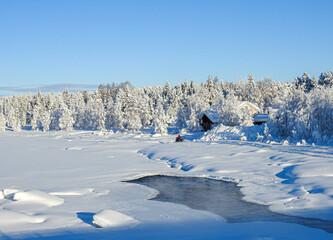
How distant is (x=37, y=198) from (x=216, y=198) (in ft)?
23.6

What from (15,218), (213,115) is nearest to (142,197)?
(15,218)

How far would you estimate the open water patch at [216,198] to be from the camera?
9.78 m

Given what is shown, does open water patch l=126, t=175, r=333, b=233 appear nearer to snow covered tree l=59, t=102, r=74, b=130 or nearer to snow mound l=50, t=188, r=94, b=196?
snow mound l=50, t=188, r=94, b=196

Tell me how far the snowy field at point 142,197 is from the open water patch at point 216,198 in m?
0.45

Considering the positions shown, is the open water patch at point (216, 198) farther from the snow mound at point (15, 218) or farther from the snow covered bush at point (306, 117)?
the snow covered bush at point (306, 117)

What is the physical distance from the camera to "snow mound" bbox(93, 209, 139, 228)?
890 cm

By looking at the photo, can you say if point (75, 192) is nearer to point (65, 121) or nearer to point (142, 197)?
point (142, 197)

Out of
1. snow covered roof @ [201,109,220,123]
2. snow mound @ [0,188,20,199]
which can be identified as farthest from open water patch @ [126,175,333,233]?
snow covered roof @ [201,109,220,123]

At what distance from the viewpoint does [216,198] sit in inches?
508

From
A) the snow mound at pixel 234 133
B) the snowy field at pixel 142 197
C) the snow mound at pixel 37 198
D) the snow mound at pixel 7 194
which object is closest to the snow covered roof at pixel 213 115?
the snow mound at pixel 234 133

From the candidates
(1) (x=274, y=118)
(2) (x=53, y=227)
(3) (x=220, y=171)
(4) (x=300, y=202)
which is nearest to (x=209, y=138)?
(1) (x=274, y=118)

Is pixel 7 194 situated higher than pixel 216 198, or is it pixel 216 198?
pixel 7 194

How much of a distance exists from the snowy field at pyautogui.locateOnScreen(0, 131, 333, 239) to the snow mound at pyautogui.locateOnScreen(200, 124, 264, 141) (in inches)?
591

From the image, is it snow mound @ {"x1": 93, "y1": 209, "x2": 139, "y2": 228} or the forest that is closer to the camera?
snow mound @ {"x1": 93, "y1": 209, "x2": 139, "y2": 228}
